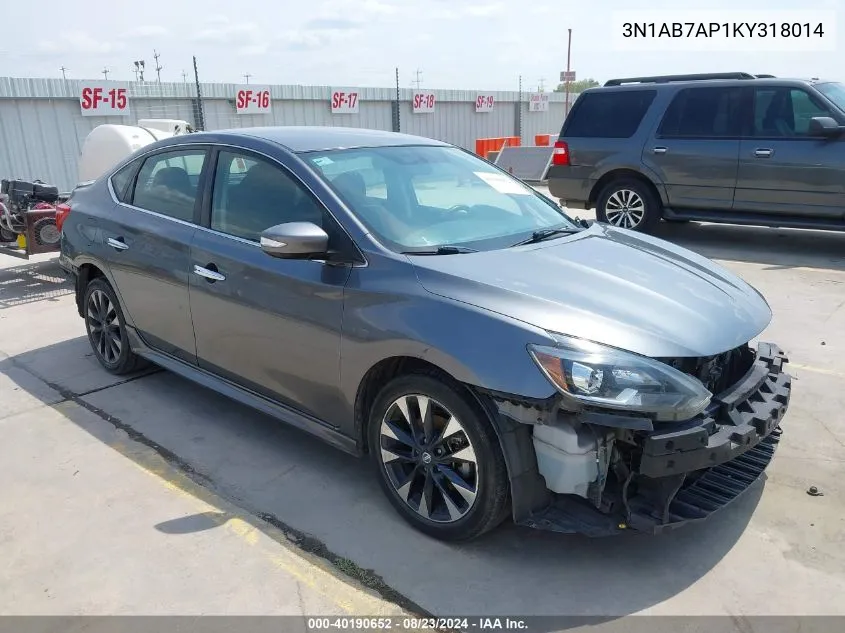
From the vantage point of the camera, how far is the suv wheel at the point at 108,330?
16.1 feet

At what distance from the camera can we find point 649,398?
8.42 feet

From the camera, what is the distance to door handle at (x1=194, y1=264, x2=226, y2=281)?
382cm

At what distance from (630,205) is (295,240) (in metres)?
7.22

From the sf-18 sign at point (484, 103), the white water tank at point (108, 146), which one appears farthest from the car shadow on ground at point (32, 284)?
the sf-18 sign at point (484, 103)

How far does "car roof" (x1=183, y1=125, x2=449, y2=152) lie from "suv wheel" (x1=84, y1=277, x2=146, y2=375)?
4.58ft

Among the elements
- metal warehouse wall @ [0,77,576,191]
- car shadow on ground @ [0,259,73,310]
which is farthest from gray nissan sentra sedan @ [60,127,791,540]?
metal warehouse wall @ [0,77,576,191]

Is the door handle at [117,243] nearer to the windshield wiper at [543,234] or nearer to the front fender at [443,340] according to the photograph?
the front fender at [443,340]

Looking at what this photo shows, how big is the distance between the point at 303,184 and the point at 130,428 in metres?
1.97

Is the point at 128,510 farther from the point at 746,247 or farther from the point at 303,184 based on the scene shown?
the point at 746,247

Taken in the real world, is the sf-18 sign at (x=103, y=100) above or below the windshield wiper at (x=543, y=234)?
above

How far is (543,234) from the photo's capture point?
371 cm

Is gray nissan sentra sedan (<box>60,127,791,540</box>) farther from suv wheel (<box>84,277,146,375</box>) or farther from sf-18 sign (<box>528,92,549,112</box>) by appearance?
sf-18 sign (<box>528,92,549,112</box>)

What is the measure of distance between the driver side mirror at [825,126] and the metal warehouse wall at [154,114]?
1234cm

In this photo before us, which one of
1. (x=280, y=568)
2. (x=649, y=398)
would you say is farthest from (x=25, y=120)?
(x=649, y=398)
